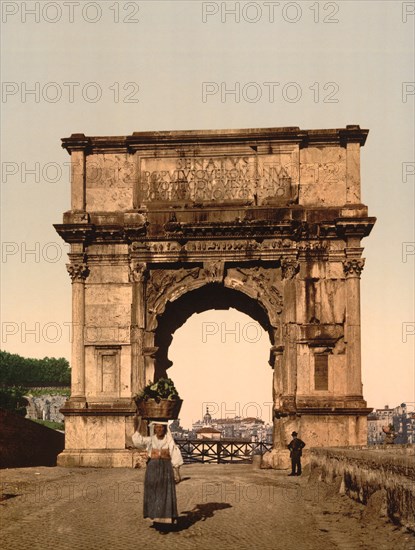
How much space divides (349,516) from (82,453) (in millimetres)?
15270

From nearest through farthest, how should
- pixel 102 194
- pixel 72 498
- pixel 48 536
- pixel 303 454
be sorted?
pixel 48 536 < pixel 72 498 < pixel 303 454 < pixel 102 194

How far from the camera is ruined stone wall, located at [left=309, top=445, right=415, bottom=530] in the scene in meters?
11.7

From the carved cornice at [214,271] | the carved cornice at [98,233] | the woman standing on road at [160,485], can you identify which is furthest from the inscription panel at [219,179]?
the woman standing on road at [160,485]

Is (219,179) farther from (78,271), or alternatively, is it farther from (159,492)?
(159,492)

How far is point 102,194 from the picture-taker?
98.7ft

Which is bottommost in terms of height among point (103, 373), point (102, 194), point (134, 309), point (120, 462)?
point (120, 462)

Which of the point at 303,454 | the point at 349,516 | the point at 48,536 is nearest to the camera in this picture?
the point at 48,536

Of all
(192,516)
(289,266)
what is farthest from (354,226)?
(192,516)

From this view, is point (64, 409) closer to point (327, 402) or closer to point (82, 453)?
point (82, 453)

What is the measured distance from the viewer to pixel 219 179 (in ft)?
98.2

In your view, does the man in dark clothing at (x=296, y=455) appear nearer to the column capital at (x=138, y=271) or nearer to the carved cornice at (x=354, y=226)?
the carved cornice at (x=354, y=226)

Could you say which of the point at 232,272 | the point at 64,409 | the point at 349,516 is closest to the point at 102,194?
the point at 232,272

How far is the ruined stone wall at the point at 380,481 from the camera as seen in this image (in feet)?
38.4

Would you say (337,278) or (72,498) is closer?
(72,498)
